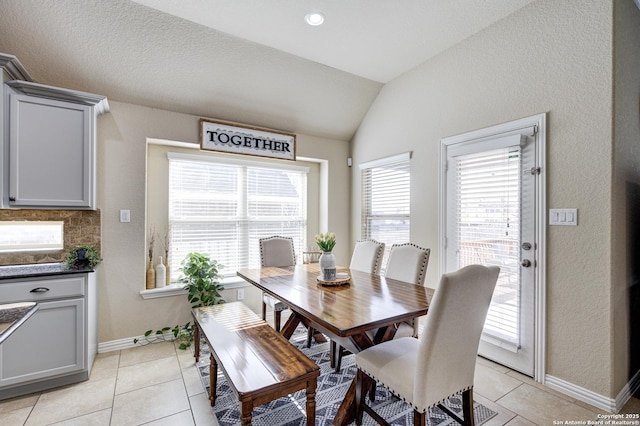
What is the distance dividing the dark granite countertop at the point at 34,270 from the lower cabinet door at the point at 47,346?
23 cm

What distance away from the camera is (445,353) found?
1.47 metres

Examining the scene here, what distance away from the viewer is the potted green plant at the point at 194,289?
10.3 feet

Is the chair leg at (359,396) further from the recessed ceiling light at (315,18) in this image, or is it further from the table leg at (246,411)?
the recessed ceiling light at (315,18)

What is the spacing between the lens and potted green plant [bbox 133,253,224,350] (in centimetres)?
314

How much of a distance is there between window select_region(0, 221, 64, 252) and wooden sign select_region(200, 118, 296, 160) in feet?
5.16

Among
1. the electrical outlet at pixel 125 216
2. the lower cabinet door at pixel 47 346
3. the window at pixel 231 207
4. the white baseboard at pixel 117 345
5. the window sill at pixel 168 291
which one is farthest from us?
the window at pixel 231 207

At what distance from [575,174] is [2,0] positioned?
4.29 metres

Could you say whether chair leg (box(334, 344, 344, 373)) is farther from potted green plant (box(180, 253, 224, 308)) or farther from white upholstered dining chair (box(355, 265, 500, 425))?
potted green plant (box(180, 253, 224, 308))

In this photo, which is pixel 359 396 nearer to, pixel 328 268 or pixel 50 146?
pixel 328 268

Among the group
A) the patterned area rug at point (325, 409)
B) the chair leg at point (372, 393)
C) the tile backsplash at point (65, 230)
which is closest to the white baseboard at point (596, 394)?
the patterned area rug at point (325, 409)

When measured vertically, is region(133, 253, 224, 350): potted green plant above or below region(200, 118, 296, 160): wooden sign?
below

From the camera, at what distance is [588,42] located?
6.86 ft

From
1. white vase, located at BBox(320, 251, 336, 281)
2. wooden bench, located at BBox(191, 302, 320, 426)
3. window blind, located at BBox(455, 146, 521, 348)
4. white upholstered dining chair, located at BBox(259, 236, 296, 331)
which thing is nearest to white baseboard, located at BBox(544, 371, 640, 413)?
window blind, located at BBox(455, 146, 521, 348)

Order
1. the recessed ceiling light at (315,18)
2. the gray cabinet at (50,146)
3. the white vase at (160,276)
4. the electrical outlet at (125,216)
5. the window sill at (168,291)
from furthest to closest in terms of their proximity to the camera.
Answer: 1. the white vase at (160,276)
2. the window sill at (168,291)
3. the electrical outlet at (125,216)
4. the recessed ceiling light at (315,18)
5. the gray cabinet at (50,146)
